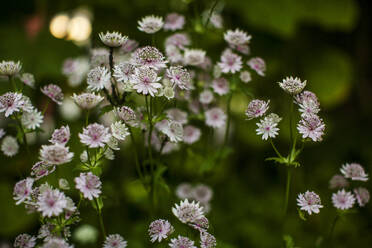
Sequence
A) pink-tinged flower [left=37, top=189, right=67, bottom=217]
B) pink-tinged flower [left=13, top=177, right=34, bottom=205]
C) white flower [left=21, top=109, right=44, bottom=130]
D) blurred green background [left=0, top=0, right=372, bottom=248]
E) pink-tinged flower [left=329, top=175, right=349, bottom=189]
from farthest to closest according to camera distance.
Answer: blurred green background [left=0, top=0, right=372, bottom=248]
pink-tinged flower [left=329, top=175, right=349, bottom=189]
white flower [left=21, top=109, right=44, bottom=130]
pink-tinged flower [left=13, top=177, right=34, bottom=205]
pink-tinged flower [left=37, top=189, right=67, bottom=217]

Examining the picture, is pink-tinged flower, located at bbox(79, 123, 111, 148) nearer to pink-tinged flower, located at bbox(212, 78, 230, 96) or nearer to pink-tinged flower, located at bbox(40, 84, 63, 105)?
pink-tinged flower, located at bbox(40, 84, 63, 105)

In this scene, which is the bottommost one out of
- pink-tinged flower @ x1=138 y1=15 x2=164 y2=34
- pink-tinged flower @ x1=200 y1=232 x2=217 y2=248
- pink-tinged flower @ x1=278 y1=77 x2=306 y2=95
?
pink-tinged flower @ x1=200 y1=232 x2=217 y2=248

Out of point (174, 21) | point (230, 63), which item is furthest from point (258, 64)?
point (174, 21)

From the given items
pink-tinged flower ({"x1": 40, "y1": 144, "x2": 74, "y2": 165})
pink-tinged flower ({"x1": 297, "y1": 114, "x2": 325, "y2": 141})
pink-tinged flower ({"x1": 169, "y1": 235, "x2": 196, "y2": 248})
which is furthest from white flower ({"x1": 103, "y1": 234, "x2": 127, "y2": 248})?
pink-tinged flower ({"x1": 297, "y1": 114, "x2": 325, "y2": 141})

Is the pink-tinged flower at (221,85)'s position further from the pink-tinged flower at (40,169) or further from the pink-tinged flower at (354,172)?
the pink-tinged flower at (40,169)

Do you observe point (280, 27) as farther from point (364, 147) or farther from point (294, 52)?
point (364, 147)

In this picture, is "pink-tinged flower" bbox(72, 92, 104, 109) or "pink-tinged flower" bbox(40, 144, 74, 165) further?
"pink-tinged flower" bbox(72, 92, 104, 109)

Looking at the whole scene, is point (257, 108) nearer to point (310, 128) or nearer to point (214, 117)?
point (310, 128)

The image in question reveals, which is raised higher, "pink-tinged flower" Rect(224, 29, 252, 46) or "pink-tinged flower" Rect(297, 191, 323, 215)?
"pink-tinged flower" Rect(224, 29, 252, 46)
